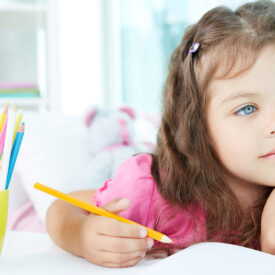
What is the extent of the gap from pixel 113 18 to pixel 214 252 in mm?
2436

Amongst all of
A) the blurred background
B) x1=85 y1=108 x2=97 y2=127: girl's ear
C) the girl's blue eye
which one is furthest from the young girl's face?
the blurred background

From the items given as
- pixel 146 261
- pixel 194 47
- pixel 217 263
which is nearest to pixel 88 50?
pixel 194 47

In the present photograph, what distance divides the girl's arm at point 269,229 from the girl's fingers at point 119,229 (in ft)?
0.63

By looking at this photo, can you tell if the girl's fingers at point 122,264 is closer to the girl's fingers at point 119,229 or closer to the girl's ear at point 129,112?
the girl's fingers at point 119,229

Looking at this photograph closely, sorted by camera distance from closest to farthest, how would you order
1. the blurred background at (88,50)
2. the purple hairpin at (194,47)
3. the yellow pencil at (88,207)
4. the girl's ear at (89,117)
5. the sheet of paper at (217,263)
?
1. the sheet of paper at (217,263)
2. the yellow pencil at (88,207)
3. the purple hairpin at (194,47)
4. the girl's ear at (89,117)
5. the blurred background at (88,50)

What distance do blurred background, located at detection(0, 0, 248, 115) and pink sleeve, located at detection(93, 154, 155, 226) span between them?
121 centimetres

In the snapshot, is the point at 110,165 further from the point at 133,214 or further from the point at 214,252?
the point at 214,252

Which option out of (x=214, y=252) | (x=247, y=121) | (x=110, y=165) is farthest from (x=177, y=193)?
(x=110, y=165)

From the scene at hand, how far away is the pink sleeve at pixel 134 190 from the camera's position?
83 centimetres

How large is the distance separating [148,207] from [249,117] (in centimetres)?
23

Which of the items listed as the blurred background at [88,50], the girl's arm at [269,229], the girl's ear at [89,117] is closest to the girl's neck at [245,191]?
the girl's arm at [269,229]

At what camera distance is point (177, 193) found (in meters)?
0.85

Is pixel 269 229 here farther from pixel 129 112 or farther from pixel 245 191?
pixel 129 112

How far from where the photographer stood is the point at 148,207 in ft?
2.76
